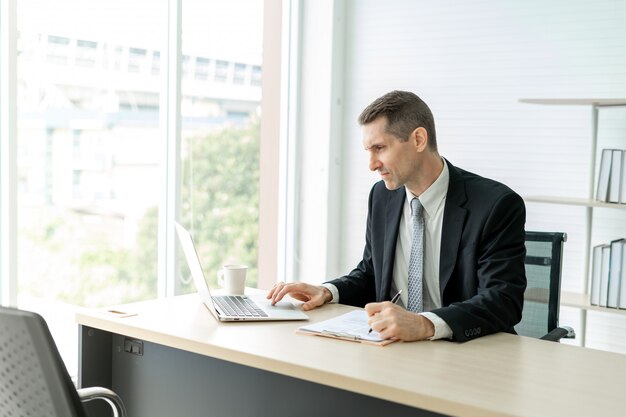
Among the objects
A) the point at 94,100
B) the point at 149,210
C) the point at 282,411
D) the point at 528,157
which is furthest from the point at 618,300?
the point at 94,100

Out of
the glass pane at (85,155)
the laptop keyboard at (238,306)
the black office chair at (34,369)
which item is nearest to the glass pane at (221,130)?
the glass pane at (85,155)

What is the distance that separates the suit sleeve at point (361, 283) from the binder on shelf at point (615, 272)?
1210mm

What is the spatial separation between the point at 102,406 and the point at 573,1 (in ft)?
9.24

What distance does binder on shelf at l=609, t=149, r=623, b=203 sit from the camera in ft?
10.6

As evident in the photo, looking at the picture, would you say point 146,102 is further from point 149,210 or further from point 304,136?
point 304,136

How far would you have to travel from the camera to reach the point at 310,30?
173 inches

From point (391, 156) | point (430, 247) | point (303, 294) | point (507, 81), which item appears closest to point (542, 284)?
point (430, 247)

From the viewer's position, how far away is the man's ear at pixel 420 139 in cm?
240

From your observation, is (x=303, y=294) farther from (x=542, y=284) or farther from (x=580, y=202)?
(x=580, y=202)

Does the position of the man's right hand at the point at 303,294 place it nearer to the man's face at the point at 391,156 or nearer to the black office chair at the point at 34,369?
the man's face at the point at 391,156

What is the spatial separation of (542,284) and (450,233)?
603 millimetres

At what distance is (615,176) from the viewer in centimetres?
324

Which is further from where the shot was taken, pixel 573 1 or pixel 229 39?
pixel 229 39

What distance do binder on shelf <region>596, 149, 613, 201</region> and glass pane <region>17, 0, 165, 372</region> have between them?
78.9 inches
